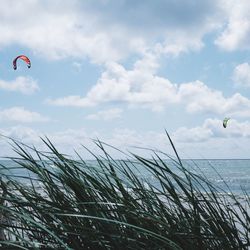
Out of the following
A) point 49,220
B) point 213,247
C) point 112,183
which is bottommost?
point 213,247

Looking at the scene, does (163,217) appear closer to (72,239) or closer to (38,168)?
(72,239)

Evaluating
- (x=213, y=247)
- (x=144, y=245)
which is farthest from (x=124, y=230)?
(x=213, y=247)

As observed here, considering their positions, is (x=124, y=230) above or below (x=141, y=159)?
below

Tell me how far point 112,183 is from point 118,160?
0.27 m

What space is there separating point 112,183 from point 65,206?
37cm

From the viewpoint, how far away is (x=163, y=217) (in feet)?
7.32

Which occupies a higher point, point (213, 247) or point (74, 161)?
point (74, 161)

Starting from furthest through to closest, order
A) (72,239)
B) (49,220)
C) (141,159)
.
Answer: (141,159) → (49,220) → (72,239)

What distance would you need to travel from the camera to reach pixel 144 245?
1.95 meters

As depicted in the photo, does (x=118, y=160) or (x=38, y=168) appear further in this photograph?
(x=118, y=160)

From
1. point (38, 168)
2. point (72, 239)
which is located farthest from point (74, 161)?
point (72, 239)

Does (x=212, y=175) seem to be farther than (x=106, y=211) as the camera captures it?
Yes

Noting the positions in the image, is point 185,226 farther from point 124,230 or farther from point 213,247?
point 124,230

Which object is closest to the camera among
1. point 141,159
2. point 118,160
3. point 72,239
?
point 72,239
